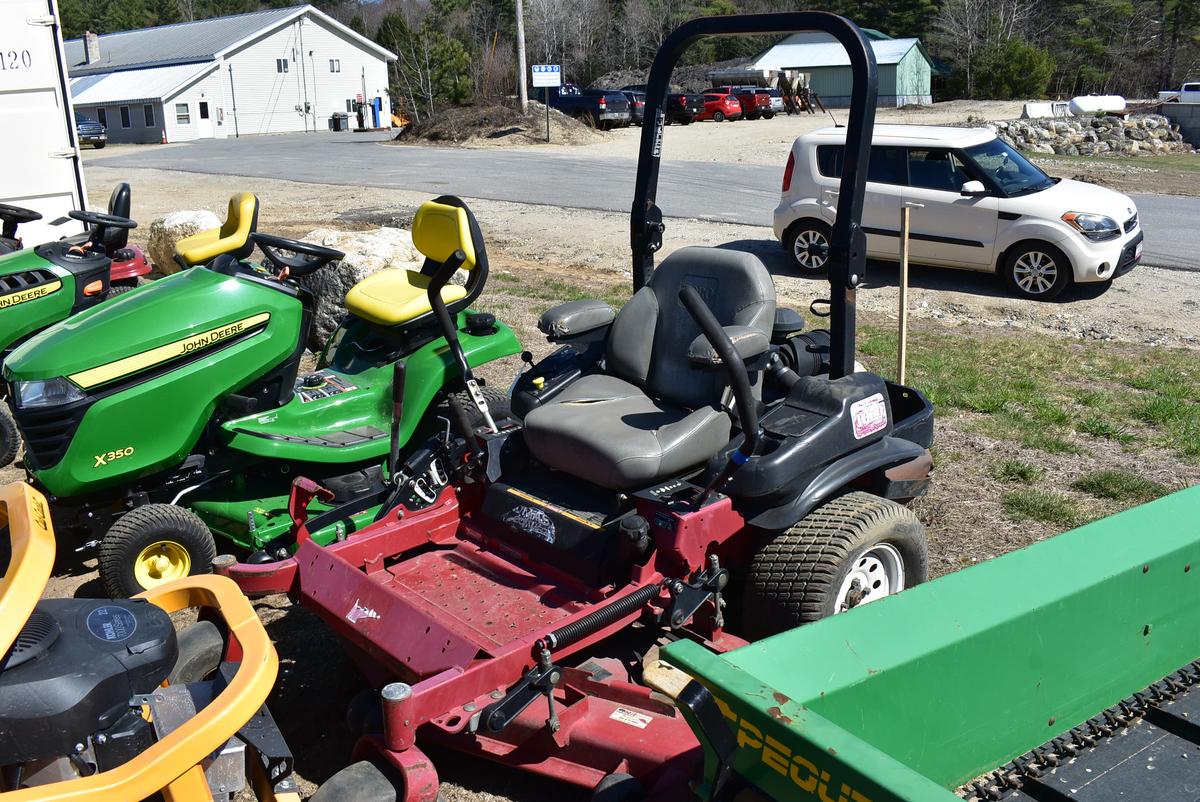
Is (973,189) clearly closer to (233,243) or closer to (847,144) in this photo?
(847,144)

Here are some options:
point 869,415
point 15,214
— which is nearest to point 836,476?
point 869,415

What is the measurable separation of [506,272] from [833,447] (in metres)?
8.16

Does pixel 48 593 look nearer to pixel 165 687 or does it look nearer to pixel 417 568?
pixel 417 568

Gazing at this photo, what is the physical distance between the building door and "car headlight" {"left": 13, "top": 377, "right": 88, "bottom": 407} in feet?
151

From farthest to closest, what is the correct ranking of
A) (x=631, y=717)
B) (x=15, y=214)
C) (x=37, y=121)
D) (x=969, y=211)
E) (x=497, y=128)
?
(x=497, y=128), (x=969, y=211), (x=37, y=121), (x=15, y=214), (x=631, y=717)

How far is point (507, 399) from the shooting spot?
5.65 meters

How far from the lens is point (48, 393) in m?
4.54

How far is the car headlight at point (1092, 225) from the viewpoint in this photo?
34.1ft

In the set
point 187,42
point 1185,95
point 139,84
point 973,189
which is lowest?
point 973,189

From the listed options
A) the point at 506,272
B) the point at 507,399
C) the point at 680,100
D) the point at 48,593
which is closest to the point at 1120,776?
the point at 507,399

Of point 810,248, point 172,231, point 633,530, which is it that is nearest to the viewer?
point 633,530

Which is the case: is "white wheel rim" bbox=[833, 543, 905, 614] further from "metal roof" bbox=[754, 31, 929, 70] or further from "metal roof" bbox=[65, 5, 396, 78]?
"metal roof" bbox=[65, 5, 396, 78]

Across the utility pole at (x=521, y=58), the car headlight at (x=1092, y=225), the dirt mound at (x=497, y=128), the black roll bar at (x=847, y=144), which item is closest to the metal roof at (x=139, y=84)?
the dirt mound at (x=497, y=128)

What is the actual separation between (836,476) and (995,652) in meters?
1.07
